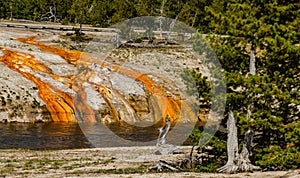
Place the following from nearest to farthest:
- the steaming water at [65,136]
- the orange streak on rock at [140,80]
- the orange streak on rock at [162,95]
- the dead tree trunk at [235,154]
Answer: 1. the dead tree trunk at [235,154]
2. the steaming water at [65,136]
3. the orange streak on rock at [140,80]
4. the orange streak on rock at [162,95]

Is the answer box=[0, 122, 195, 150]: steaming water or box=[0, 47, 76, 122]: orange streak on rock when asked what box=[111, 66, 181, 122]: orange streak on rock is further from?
box=[0, 47, 76, 122]: orange streak on rock

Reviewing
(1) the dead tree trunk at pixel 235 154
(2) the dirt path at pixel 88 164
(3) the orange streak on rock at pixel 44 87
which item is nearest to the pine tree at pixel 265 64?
(1) the dead tree trunk at pixel 235 154

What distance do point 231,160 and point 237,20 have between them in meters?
6.22

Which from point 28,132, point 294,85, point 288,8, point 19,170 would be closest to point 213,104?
point 294,85

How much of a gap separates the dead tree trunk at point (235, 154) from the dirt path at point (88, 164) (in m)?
0.78

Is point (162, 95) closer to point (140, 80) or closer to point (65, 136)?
point (140, 80)

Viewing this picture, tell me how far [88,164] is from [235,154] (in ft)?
24.1

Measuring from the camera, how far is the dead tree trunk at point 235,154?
76.8 feet

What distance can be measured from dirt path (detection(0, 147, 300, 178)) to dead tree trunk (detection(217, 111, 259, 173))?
2.55 ft

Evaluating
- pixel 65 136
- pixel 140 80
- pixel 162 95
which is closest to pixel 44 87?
pixel 140 80

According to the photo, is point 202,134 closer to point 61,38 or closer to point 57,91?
point 57,91

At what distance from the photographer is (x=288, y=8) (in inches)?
890

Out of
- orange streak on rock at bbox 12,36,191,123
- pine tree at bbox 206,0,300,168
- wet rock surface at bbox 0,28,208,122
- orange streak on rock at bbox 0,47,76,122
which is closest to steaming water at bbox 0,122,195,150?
orange streak on rock at bbox 0,47,76,122

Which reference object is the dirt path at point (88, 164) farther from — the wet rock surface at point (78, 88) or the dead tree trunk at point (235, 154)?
the wet rock surface at point (78, 88)
